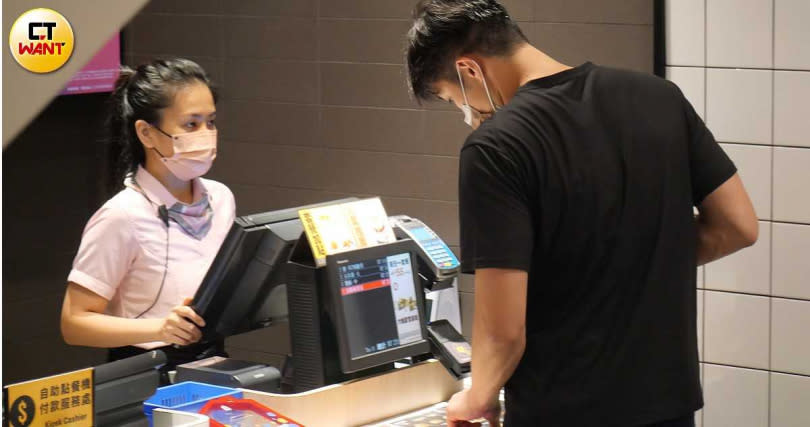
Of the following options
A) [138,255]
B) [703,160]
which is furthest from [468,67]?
[138,255]

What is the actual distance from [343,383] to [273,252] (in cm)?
36

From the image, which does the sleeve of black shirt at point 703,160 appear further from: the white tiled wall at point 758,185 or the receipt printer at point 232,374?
the white tiled wall at point 758,185

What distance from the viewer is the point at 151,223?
3.28 metres

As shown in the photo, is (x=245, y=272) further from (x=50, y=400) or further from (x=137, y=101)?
(x=137, y=101)

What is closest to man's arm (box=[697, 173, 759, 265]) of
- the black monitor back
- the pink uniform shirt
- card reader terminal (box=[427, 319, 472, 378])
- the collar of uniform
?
card reader terminal (box=[427, 319, 472, 378])

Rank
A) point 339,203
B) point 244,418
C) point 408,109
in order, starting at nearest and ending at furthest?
point 244,418 → point 339,203 → point 408,109

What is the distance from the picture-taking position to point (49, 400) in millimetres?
2051

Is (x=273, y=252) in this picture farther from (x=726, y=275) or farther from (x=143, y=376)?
(x=726, y=275)

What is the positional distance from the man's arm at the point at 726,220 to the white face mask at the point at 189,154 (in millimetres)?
1651

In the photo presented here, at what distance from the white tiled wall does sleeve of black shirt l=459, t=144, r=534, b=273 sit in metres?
2.10

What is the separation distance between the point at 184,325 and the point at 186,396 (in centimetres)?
40

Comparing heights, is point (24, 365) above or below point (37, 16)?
below

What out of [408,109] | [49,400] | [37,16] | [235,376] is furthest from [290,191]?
[49,400]

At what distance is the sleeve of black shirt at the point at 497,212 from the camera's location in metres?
2.04
